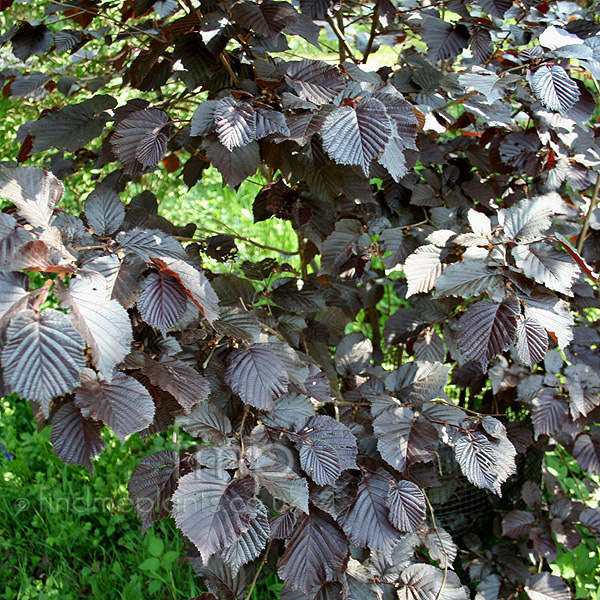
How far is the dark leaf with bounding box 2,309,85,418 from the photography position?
2.05 feet

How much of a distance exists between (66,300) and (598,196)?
5.74 ft

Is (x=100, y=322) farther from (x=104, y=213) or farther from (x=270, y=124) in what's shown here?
(x=270, y=124)

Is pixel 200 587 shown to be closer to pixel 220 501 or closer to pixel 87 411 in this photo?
pixel 220 501

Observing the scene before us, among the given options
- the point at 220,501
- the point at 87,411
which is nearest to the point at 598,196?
the point at 220,501

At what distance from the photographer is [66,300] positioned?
0.68 metres

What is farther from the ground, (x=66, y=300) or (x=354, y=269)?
(x=66, y=300)

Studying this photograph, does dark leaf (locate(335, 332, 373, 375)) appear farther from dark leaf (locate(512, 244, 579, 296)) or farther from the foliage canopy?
dark leaf (locate(512, 244, 579, 296))

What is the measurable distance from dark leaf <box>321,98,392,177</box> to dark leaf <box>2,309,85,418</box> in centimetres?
51

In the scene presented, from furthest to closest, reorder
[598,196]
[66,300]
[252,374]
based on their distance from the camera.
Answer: [598,196]
[252,374]
[66,300]

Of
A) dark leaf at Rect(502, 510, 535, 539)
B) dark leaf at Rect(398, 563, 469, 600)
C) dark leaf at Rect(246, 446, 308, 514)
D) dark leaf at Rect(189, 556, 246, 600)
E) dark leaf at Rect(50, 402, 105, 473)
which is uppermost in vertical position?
dark leaf at Rect(50, 402, 105, 473)

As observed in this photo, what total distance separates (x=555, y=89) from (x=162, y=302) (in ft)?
2.92

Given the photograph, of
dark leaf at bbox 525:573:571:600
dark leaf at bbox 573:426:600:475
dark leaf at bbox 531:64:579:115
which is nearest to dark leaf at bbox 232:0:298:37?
dark leaf at bbox 531:64:579:115

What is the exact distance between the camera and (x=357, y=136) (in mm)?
938

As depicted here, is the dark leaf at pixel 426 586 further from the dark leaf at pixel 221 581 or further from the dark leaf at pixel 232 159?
the dark leaf at pixel 232 159
